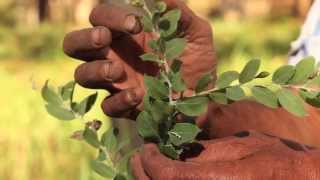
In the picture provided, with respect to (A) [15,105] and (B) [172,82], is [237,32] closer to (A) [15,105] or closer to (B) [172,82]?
(A) [15,105]

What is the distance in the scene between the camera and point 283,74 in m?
0.87

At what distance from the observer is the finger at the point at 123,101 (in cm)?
105

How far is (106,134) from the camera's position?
108cm

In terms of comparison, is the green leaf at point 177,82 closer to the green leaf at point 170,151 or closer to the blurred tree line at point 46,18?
the green leaf at point 170,151

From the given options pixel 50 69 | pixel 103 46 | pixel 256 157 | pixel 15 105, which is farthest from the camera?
pixel 50 69

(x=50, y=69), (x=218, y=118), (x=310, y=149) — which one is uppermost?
(x=310, y=149)

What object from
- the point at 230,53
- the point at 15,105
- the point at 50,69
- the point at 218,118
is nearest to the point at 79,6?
the point at 50,69

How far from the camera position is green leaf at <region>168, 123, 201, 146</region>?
2.84 ft

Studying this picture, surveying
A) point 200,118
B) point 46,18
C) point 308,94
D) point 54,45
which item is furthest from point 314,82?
point 46,18

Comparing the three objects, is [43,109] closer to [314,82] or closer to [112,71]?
[112,71]

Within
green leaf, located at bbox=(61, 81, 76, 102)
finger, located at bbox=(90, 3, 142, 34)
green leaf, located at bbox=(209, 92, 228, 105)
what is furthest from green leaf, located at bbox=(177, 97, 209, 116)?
green leaf, located at bbox=(61, 81, 76, 102)

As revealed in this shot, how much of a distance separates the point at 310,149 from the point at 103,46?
30cm

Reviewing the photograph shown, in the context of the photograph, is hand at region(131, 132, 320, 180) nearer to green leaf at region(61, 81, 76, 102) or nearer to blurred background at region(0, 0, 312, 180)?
green leaf at region(61, 81, 76, 102)

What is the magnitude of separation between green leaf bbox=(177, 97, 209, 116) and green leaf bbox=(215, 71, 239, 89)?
2 centimetres
